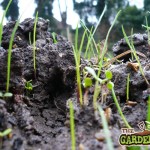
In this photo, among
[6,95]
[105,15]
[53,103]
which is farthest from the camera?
[105,15]

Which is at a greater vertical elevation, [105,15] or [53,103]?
[105,15]

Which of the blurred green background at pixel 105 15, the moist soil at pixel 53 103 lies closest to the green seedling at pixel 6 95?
the moist soil at pixel 53 103

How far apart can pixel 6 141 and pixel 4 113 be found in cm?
8

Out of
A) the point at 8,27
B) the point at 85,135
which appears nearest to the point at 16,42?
the point at 8,27

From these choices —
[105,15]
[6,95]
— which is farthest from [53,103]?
[105,15]

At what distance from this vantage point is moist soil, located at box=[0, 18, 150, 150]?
0.68 m

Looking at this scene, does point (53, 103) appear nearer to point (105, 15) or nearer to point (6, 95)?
point (6, 95)

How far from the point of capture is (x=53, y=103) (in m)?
1.01

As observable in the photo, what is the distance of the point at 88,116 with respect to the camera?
27.8 inches

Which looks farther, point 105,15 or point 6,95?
point 105,15

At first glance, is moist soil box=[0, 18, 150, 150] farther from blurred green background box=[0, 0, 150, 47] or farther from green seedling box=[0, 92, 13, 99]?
blurred green background box=[0, 0, 150, 47]

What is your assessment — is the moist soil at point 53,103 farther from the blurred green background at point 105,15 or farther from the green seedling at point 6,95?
the blurred green background at point 105,15

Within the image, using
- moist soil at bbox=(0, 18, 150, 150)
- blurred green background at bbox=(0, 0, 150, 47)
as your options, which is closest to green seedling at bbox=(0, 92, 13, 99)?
moist soil at bbox=(0, 18, 150, 150)

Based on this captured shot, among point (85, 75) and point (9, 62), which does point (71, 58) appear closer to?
point (85, 75)
